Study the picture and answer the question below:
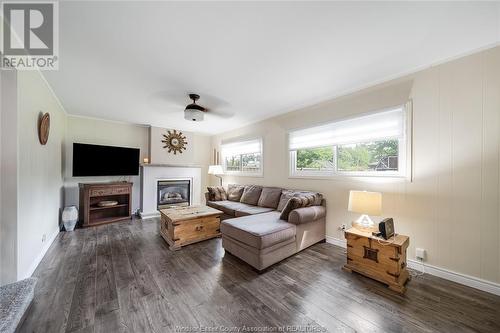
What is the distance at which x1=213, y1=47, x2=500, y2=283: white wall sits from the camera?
182 cm

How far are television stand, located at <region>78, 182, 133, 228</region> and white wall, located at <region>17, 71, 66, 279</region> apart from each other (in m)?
0.70

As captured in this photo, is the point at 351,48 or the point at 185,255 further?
the point at 185,255

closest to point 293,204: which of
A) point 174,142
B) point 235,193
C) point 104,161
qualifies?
point 235,193

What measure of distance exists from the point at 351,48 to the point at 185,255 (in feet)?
10.5

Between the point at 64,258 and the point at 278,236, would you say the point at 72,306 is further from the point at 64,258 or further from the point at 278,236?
the point at 278,236

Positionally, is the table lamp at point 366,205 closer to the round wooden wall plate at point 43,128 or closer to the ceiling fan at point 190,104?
the ceiling fan at point 190,104

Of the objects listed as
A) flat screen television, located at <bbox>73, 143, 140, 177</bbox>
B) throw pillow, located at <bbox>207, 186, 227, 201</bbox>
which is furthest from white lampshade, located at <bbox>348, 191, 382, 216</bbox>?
flat screen television, located at <bbox>73, 143, 140, 177</bbox>

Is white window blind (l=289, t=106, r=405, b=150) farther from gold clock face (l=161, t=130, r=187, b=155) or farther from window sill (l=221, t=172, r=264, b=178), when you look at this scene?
gold clock face (l=161, t=130, r=187, b=155)

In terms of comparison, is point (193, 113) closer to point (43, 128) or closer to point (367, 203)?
point (43, 128)

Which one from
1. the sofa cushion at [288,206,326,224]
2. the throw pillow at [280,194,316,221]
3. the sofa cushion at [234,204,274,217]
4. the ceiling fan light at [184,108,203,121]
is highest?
the ceiling fan light at [184,108,203,121]

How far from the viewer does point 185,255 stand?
8.52ft

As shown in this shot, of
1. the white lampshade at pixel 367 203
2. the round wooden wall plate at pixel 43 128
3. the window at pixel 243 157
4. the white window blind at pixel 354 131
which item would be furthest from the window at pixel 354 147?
the round wooden wall plate at pixel 43 128

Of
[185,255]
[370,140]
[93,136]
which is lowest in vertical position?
[185,255]

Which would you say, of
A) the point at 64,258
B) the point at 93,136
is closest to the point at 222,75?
the point at 64,258
